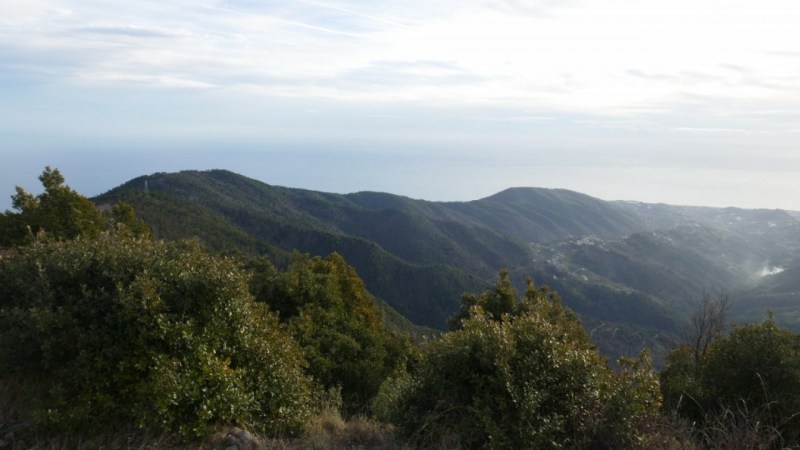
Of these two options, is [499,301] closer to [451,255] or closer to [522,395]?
[522,395]

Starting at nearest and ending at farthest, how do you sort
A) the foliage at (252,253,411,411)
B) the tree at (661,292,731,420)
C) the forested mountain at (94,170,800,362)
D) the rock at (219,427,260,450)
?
the rock at (219,427,260,450), the tree at (661,292,731,420), the foliage at (252,253,411,411), the forested mountain at (94,170,800,362)

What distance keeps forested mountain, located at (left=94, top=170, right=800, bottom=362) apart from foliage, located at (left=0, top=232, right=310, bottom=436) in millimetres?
60918

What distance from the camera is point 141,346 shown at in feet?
17.8

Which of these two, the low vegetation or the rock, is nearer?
the low vegetation

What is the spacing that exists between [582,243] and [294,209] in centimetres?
9786

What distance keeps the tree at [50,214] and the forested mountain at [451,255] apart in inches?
1846

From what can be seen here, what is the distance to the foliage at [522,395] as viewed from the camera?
5.38m

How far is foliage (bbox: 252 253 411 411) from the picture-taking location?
14477mm

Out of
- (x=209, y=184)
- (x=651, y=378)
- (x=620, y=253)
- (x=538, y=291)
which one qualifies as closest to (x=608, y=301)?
(x=620, y=253)

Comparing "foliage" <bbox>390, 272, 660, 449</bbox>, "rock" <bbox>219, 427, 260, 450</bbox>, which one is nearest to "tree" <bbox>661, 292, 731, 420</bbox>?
"foliage" <bbox>390, 272, 660, 449</bbox>

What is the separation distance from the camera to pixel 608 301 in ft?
415

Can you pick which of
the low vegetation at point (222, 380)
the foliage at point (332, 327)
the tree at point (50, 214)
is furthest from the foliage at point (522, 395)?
the tree at point (50, 214)

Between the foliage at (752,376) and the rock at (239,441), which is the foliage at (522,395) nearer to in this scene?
the rock at (239,441)

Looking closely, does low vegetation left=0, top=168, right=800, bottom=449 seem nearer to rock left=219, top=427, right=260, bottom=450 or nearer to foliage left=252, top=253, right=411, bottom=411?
rock left=219, top=427, right=260, bottom=450
